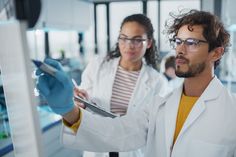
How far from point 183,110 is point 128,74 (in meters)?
0.60

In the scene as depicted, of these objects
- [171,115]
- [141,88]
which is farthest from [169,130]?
[141,88]

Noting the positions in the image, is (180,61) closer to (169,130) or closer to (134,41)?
(169,130)

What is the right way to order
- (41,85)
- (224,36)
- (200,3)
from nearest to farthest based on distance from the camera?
(41,85) → (224,36) → (200,3)

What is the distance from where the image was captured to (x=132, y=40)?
66.9 inches

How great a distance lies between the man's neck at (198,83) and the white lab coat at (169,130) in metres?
0.03

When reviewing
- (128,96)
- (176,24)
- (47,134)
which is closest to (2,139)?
(47,134)

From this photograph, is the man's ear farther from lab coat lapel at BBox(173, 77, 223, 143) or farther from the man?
lab coat lapel at BBox(173, 77, 223, 143)

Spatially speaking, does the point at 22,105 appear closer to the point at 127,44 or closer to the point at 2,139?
the point at 127,44

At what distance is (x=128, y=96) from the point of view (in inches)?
69.1

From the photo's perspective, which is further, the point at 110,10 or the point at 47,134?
the point at 110,10

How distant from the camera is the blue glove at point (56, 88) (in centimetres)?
71

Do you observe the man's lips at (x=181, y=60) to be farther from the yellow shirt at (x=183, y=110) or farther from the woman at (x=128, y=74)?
the woman at (x=128, y=74)

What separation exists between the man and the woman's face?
36 centimetres

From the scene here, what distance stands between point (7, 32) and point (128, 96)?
130cm
